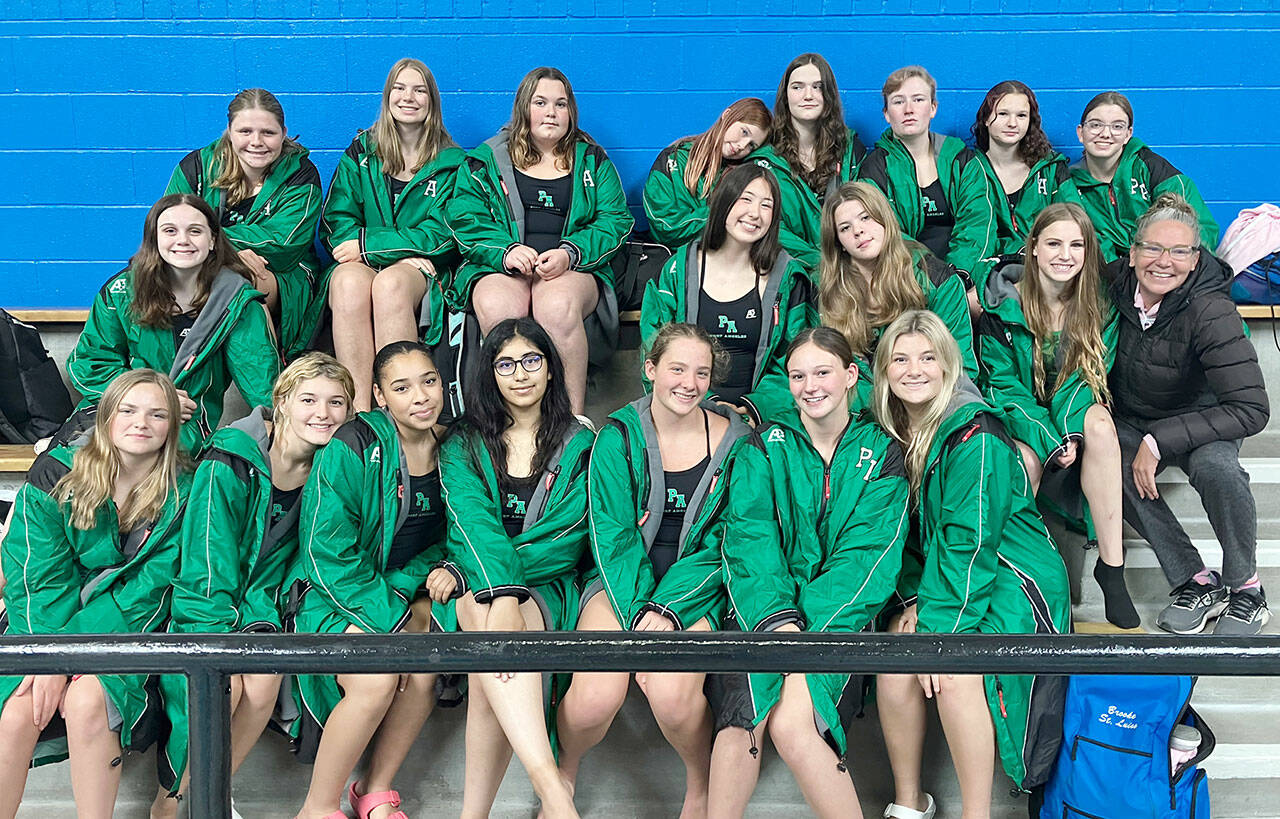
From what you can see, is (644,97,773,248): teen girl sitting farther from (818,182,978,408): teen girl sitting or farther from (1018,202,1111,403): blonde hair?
(1018,202,1111,403): blonde hair

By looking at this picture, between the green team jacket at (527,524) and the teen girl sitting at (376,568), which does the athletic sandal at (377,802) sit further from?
the green team jacket at (527,524)

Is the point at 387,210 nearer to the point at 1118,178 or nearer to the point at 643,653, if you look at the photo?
the point at 1118,178

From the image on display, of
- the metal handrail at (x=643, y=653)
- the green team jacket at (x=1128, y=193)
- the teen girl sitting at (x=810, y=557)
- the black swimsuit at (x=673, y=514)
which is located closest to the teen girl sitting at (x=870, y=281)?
the teen girl sitting at (x=810, y=557)

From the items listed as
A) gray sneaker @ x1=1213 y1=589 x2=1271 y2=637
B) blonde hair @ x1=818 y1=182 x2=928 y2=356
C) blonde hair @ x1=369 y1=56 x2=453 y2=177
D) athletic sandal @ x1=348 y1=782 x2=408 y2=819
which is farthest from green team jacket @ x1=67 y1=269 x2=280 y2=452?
gray sneaker @ x1=1213 y1=589 x2=1271 y2=637

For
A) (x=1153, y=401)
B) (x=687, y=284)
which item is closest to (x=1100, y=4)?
(x=1153, y=401)

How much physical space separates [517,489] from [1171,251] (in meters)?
1.75

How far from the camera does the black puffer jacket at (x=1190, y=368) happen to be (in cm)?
295

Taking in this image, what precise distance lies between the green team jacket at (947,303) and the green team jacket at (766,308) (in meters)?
0.23

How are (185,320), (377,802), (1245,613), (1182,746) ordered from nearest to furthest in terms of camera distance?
(1182,746), (377,802), (1245,613), (185,320)

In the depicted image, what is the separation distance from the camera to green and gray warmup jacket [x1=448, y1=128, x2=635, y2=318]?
352 centimetres

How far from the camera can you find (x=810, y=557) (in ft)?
8.78

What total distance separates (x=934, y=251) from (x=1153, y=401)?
3.05ft

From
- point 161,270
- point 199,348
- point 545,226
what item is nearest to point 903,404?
point 545,226

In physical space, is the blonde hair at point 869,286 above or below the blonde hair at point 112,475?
above
